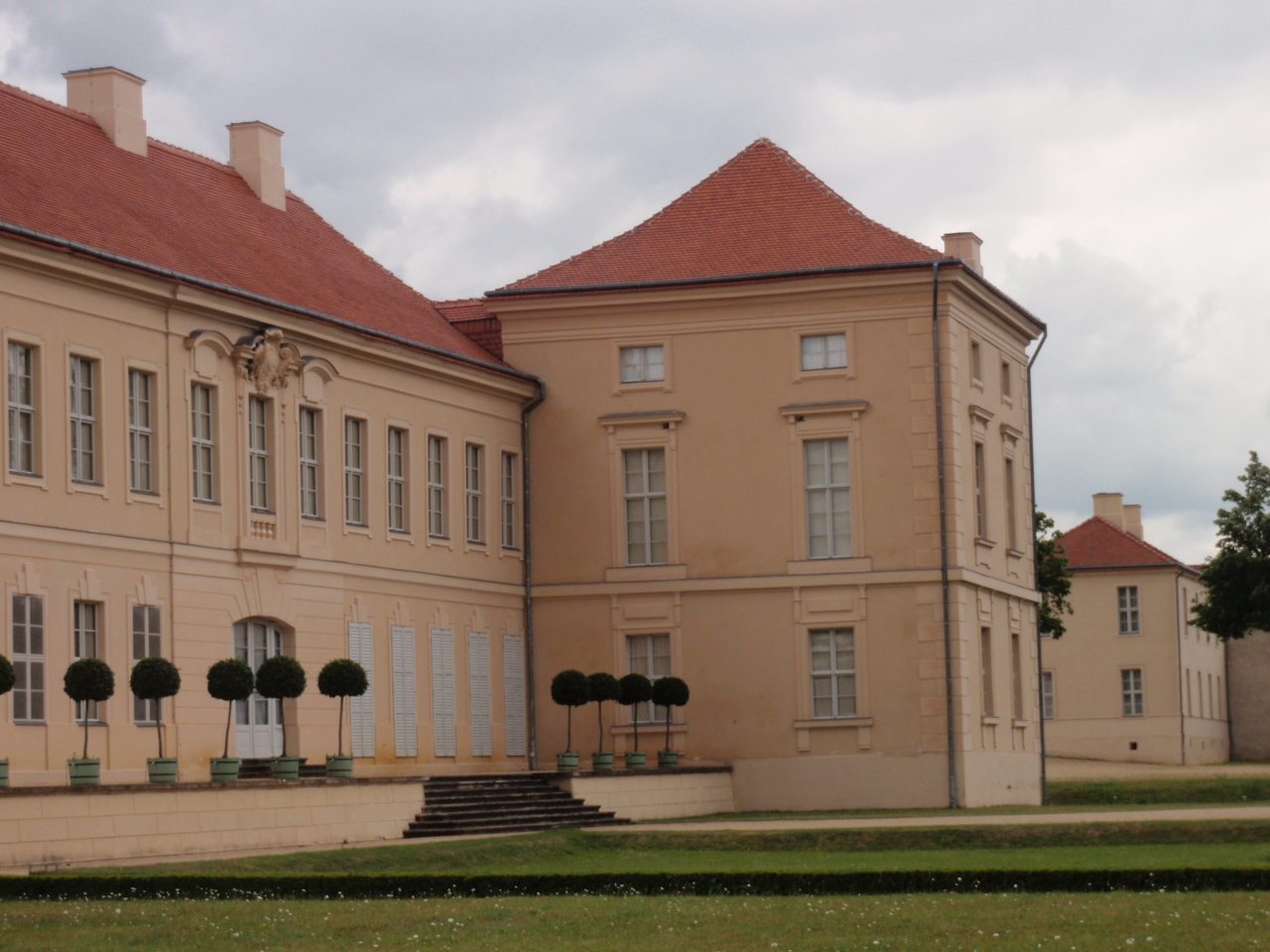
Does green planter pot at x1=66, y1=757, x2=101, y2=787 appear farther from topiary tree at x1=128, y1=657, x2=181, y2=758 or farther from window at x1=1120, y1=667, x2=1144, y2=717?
window at x1=1120, y1=667, x2=1144, y2=717

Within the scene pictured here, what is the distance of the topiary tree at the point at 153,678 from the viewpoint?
28719 millimetres

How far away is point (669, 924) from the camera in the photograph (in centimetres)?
1866

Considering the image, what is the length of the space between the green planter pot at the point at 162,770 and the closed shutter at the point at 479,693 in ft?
39.0

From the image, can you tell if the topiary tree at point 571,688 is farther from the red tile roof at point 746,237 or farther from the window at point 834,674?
the red tile roof at point 746,237

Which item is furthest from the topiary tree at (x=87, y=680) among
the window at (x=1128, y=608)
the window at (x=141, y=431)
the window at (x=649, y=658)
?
the window at (x=1128, y=608)

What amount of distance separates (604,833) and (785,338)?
13234 mm

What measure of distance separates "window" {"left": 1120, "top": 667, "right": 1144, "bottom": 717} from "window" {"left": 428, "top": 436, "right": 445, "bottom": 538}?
46.1m

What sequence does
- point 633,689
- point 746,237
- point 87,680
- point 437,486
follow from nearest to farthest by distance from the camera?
1. point 87,680
2. point 633,689
3. point 437,486
4. point 746,237

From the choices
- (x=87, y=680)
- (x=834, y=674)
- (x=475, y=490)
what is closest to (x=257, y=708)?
(x=87, y=680)

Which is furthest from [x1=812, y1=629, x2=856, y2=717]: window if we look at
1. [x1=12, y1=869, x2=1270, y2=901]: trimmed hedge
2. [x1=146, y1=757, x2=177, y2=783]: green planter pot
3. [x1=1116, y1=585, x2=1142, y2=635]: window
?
[x1=1116, y1=585, x2=1142, y2=635]: window

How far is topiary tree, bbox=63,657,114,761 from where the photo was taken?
27953 mm

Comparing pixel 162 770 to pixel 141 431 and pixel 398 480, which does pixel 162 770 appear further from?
pixel 398 480

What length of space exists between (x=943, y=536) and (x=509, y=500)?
27.5 feet

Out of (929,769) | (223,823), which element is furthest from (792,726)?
(223,823)
